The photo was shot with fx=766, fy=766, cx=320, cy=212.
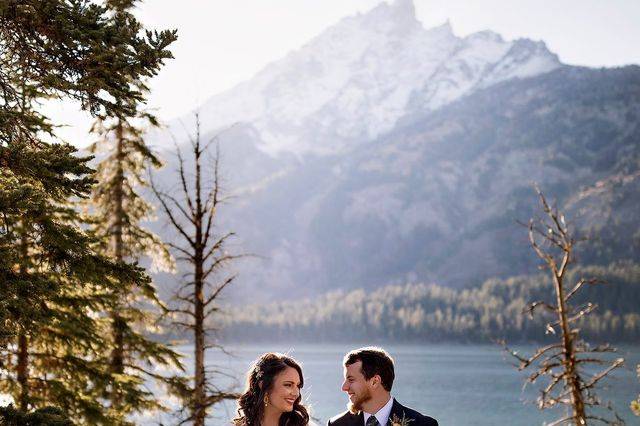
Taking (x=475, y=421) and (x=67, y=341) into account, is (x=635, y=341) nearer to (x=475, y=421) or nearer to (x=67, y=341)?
(x=475, y=421)

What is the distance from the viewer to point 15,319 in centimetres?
618

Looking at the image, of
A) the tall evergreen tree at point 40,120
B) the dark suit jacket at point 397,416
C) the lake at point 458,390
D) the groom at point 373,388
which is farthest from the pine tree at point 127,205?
the lake at point 458,390

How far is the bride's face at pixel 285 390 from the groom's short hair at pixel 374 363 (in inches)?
17.5

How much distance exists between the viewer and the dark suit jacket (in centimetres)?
530

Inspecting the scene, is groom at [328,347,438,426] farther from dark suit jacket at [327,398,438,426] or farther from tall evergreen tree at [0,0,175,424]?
tall evergreen tree at [0,0,175,424]

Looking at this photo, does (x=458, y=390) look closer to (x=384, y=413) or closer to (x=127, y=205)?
(x=127, y=205)

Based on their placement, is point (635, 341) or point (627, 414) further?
point (635, 341)

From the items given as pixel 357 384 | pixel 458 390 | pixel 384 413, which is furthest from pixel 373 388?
pixel 458 390

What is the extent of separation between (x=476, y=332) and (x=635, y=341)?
41302 mm

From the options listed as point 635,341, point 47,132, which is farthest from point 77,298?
point 635,341

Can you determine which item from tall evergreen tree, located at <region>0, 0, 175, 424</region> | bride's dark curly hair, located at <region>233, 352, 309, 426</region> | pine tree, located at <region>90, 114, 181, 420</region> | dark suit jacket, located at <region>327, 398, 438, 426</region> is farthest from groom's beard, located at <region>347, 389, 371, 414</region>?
pine tree, located at <region>90, 114, 181, 420</region>

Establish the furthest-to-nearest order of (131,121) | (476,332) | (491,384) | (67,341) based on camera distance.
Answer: (476,332) → (491,384) → (131,121) → (67,341)

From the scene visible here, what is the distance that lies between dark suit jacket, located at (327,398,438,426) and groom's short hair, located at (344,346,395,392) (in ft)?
0.58

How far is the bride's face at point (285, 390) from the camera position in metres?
5.12
